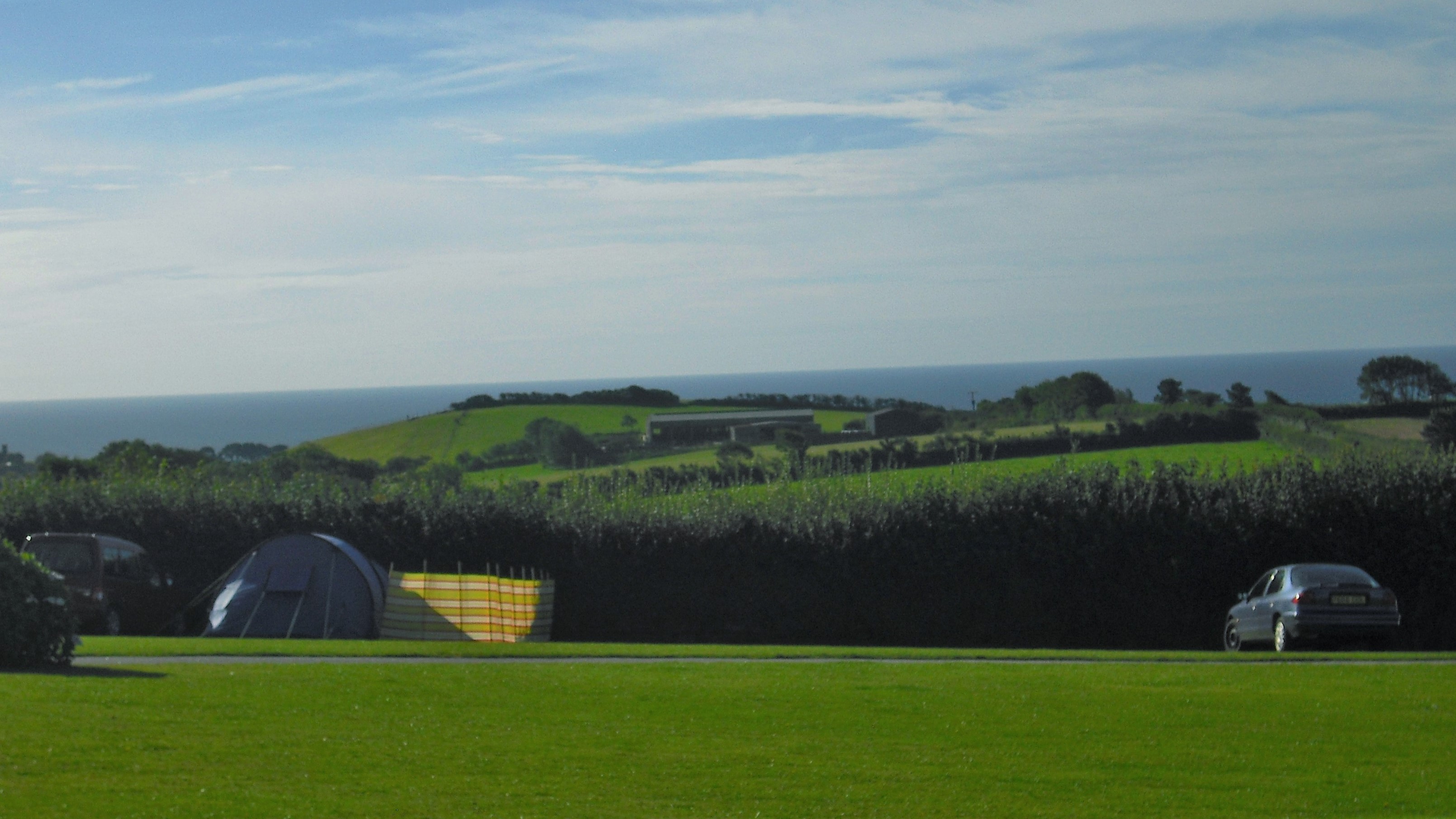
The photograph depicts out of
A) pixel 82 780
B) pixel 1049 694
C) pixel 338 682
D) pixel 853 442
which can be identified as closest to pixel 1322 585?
pixel 1049 694

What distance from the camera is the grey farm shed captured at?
77.1 feet

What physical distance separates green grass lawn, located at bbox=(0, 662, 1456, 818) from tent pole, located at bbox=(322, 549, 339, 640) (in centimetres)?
833

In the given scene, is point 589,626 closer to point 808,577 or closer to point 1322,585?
point 808,577

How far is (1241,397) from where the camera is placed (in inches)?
1857

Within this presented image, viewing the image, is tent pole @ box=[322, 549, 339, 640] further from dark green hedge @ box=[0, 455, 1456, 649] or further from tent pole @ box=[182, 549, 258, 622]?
dark green hedge @ box=[0, 455, 1456, 649]

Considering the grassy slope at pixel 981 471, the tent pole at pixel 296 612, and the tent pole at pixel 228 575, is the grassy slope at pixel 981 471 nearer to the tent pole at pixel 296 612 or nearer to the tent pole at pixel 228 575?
the tent pole at pixel 296 612

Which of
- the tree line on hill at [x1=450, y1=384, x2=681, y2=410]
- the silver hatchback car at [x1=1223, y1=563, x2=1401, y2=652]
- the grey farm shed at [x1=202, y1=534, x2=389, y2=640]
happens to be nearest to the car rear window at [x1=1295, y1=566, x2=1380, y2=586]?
the silver hatchback car at [x1=1223, y1=563, x2=1401, y2=652]

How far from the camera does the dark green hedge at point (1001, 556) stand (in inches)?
979

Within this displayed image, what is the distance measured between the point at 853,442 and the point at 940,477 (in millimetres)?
21659

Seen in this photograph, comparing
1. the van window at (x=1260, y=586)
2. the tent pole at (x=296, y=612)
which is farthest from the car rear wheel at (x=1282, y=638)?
the tent pole at (x=296, y=612)

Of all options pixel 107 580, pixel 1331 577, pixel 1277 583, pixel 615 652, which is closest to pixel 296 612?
pixel 107 580

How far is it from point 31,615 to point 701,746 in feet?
23.5

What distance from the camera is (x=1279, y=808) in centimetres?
956

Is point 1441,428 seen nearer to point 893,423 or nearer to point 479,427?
point 893,423
